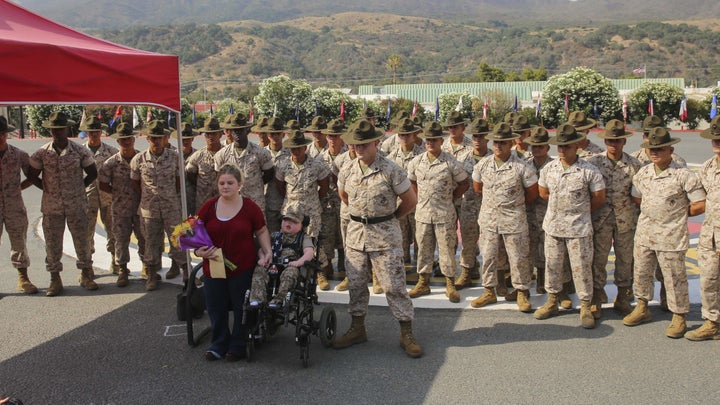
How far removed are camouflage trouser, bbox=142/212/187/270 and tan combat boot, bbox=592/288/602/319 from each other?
4.58 metres

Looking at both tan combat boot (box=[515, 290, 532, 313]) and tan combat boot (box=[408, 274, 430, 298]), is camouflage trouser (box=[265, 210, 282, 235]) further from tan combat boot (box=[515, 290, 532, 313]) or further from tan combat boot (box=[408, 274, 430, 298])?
tan combat boot (box=[515, 290, 532, 313])

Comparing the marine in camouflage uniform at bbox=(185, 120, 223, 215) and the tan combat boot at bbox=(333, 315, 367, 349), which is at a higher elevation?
the marine in camouflage uniform at bbox=(185, 120, 223, 215)

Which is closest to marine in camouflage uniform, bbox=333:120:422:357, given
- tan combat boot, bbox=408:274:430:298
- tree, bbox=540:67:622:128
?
tan combat boot, bbox=408:274:430:298

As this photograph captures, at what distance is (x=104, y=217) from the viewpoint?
851 centimetres

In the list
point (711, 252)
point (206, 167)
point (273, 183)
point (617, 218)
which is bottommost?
point (711, 252)

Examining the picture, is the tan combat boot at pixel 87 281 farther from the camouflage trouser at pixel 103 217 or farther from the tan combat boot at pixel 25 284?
the camouflage trouser at pixel 103 217

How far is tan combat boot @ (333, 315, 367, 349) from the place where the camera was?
5750 mm

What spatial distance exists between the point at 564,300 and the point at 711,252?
5.17ft

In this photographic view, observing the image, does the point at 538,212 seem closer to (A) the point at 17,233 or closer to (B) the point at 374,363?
(B) the point at 374,363

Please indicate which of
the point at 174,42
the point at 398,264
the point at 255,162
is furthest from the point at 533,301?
the point at 174,42

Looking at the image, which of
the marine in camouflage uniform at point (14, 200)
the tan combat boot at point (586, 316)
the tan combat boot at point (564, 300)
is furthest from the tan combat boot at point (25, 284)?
the tan combat boot at point (586, 316)

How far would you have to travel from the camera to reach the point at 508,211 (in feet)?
22.0

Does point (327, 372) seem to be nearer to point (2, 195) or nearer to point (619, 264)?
point (619, 264)

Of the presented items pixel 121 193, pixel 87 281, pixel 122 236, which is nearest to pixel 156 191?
pixel 121 193
